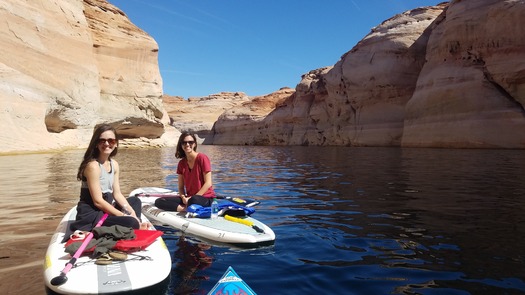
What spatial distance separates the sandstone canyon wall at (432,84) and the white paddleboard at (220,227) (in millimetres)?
25533

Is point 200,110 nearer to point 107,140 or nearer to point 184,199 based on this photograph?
point 184,199

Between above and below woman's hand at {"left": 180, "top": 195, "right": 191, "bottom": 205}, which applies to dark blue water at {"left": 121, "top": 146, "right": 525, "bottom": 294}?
below

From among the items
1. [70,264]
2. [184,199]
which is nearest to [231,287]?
[70,264]

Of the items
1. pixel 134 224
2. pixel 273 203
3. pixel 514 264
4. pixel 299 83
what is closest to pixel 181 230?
pixel 134 224

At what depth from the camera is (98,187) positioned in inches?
169

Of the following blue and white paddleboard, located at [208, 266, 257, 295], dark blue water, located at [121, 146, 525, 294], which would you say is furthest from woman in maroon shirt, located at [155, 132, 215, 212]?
blue and white paddleboard, located at [208, 266, 257, 295]

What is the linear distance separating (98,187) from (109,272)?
1335 mm

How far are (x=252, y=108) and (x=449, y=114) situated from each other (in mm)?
44866

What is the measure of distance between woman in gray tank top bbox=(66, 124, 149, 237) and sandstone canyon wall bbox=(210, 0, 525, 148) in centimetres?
2712

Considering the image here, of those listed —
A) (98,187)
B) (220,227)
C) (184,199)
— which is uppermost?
(98,187)

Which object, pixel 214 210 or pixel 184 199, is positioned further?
pixel 184 199

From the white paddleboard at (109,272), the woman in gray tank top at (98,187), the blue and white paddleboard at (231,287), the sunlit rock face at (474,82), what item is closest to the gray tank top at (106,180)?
the woman in gray tank top at (98,187)

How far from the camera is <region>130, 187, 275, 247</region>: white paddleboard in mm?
4715

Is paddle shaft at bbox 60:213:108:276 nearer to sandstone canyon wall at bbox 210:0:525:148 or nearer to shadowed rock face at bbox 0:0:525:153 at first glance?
shadowed rock face at bbox 0:0:525:153
